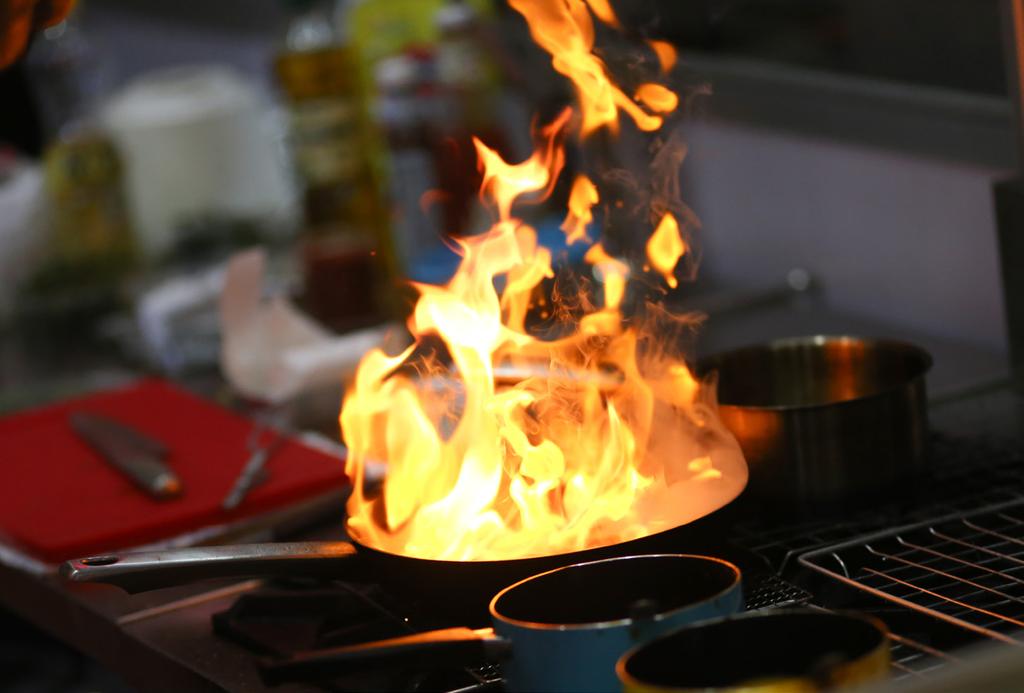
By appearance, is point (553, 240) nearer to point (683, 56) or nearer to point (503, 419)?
point (683, 56)

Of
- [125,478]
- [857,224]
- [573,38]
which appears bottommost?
[125,478]

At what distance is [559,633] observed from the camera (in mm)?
784

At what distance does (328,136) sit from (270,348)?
0.56m

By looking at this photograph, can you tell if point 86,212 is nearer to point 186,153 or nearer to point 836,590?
point 186,153

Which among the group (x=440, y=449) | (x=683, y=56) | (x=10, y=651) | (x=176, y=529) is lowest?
(x=10, y=651)

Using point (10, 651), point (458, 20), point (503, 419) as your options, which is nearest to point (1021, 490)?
point (503, 419)

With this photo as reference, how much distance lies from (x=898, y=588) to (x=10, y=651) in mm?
2091

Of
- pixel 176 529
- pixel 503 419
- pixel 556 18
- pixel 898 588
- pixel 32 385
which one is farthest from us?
pixel 32 385

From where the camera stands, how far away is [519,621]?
0.82m

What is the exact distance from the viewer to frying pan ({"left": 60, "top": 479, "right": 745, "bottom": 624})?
93cm

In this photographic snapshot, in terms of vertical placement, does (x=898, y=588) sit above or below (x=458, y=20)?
below

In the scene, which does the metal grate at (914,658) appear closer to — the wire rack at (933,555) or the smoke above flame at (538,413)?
the wire rack at (933,555)

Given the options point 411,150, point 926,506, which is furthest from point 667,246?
point 411,150

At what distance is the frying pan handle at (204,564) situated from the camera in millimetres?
985
